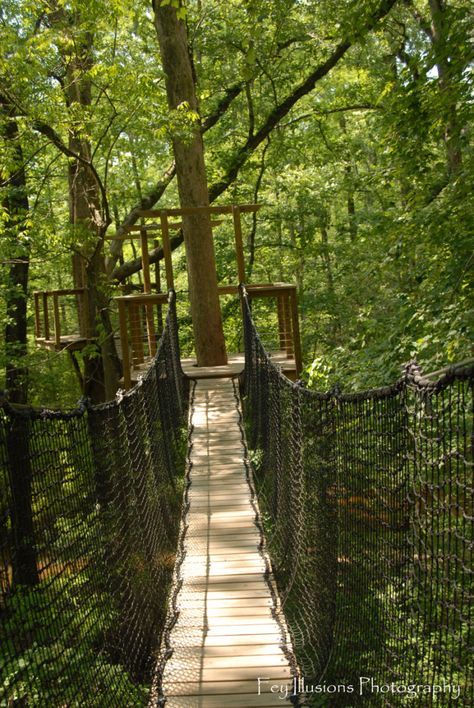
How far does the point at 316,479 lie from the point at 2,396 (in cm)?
180

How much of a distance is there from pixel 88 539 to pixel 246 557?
1.09m

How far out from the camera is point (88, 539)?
93.7 inches

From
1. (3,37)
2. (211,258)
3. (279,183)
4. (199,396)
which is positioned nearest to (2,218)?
(3,37)

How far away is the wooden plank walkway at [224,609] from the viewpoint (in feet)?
7.41

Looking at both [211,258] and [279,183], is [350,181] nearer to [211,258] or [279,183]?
[279,183]

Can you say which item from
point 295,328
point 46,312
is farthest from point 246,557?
Answer: point 46,312

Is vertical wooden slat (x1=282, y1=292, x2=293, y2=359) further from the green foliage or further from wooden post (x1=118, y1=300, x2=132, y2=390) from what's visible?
the green foliage

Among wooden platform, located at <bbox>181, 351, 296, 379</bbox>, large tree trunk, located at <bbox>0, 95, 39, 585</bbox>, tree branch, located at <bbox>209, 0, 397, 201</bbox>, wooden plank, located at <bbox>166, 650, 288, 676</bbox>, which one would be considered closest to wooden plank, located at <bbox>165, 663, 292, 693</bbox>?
wooden plank, located at <bbox>166, 650, 288, 676</bbox>

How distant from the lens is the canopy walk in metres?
1.77

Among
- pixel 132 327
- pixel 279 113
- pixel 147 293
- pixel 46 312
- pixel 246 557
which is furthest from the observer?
pixel 46 312

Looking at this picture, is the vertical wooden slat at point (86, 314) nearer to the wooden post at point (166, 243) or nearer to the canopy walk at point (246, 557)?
the wooden post at point (166, 243)

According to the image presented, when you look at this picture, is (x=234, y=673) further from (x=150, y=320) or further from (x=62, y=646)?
(x=150, y=320)

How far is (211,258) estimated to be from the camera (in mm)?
6711

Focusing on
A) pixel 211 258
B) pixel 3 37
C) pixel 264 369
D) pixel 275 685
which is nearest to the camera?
pixel 275 685
